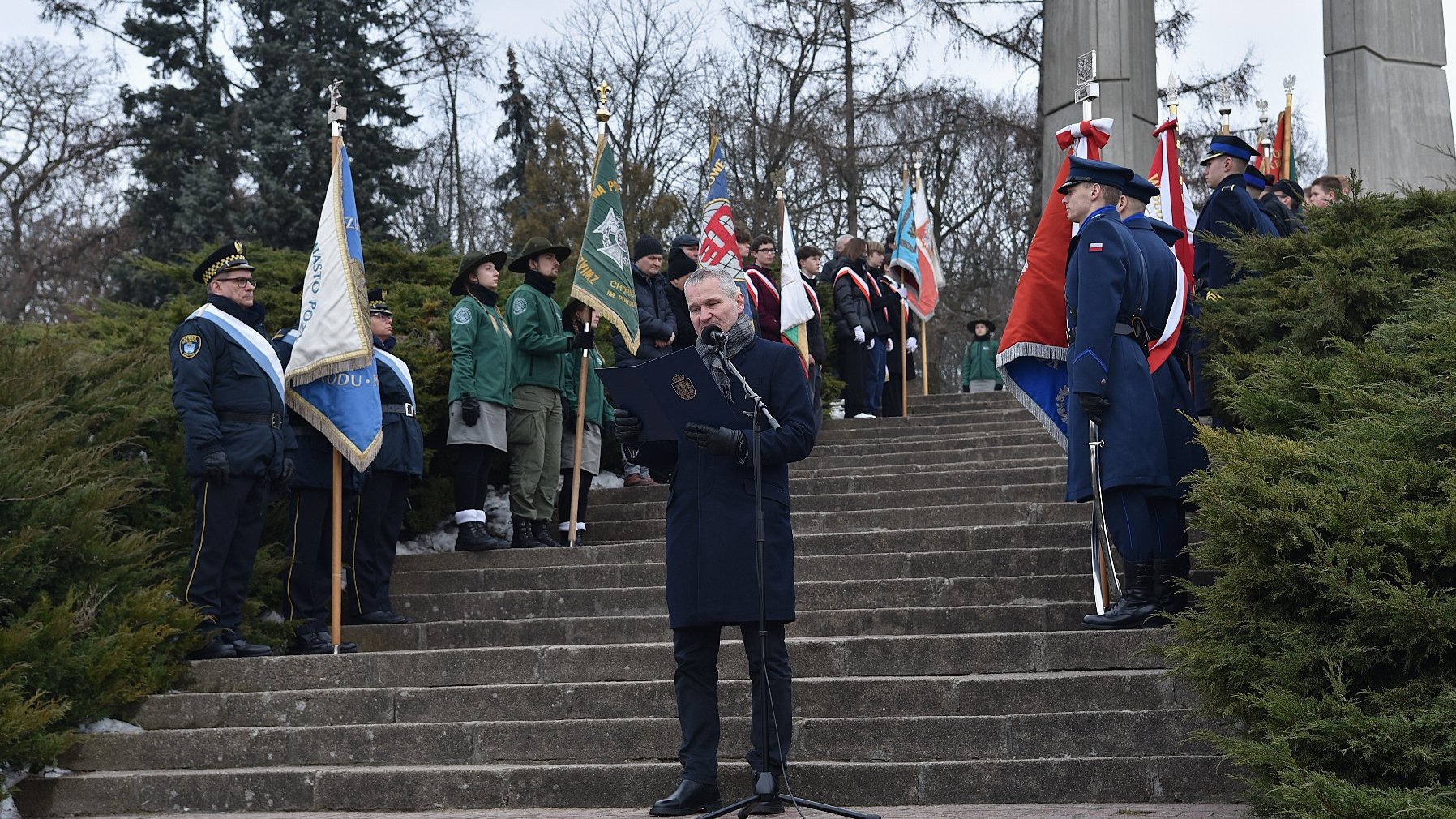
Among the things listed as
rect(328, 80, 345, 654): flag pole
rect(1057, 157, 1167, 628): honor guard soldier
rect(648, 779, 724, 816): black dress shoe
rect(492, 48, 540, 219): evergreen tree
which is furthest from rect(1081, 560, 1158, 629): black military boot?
rect(492, 48, 540, 219): evergreen tree

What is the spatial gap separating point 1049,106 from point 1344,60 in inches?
122

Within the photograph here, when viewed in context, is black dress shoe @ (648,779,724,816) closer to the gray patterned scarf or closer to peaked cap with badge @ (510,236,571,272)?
the gray patterned scarf

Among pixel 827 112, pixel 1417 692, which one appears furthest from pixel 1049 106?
pixel 827 112

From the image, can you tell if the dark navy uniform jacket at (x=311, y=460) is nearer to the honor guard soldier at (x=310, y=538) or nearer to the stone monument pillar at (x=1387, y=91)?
the honor guard soldier at (x=310, y=538)

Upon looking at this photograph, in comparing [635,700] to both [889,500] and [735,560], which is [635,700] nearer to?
[735,560]

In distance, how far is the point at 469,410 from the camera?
33.1ft

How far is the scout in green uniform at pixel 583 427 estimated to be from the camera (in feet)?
36.4

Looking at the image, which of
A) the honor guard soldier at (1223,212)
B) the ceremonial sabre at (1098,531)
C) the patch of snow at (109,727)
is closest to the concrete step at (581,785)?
the patch of snow at (109,727)

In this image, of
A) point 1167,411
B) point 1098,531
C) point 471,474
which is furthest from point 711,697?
point 471,474

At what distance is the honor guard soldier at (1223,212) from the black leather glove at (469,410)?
15.2ft

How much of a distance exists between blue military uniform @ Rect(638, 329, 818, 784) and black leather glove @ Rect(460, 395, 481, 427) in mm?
4322

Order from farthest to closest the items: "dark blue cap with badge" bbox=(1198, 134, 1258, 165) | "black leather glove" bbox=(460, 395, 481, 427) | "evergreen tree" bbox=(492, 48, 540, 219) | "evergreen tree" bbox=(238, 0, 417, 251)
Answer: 1. "evergreen tree" bbox=(492, 48, 540, 219)
2. "evergreen tree" bbox=(238, 0, 417, 251)
3. "black leather glove" bbox=(460, 395, 481, 427)
4. "dark blue cap with badge" bbox=(1198, 134, 1258, 165)

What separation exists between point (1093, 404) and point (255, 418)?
4.51m

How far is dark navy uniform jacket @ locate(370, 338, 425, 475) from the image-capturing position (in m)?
9.51
